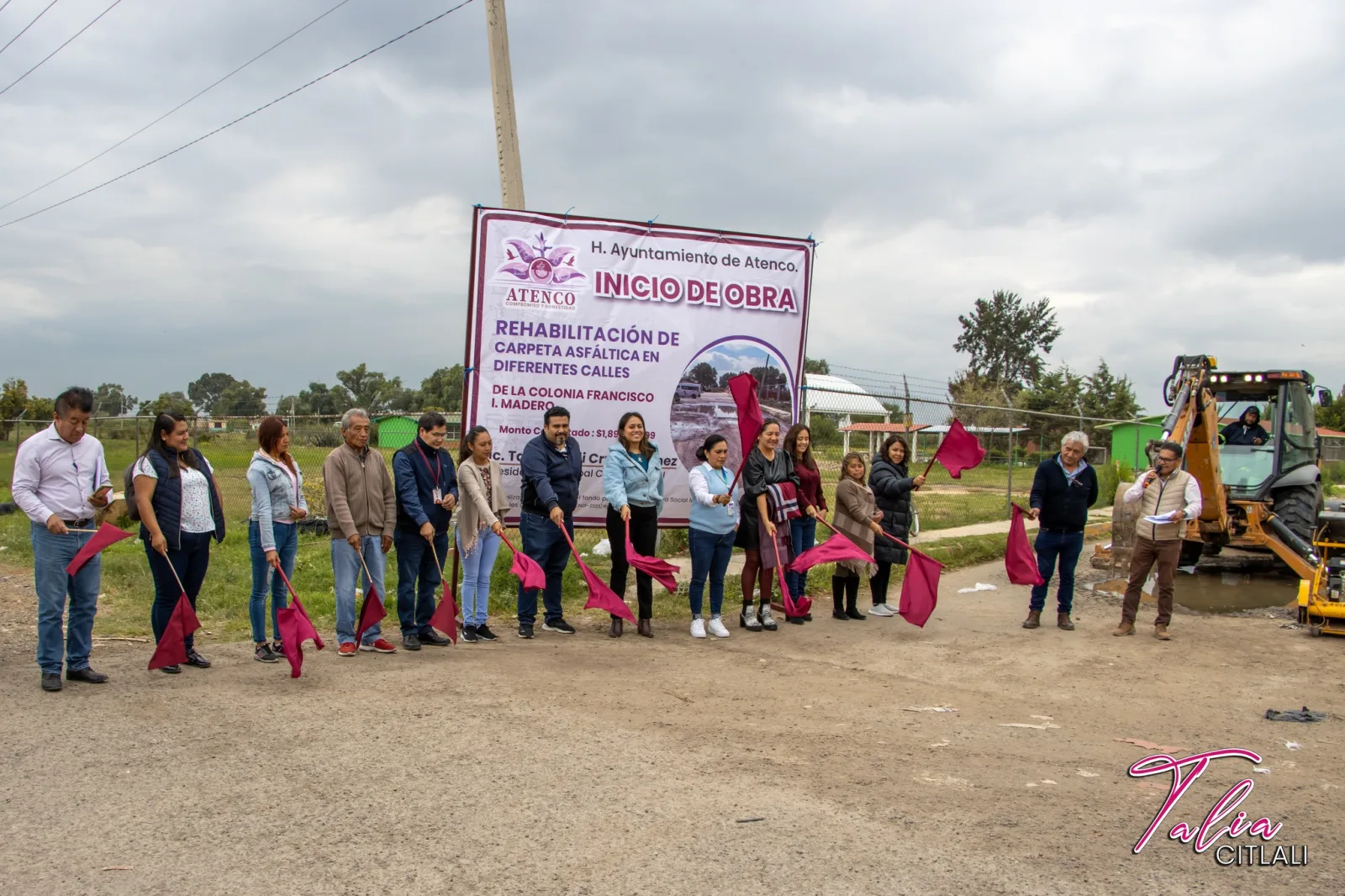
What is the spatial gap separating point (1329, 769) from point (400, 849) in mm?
4163

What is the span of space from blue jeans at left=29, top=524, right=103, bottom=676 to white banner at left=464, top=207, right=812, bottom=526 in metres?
3.12

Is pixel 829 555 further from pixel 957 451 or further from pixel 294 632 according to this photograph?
pixel 294 632

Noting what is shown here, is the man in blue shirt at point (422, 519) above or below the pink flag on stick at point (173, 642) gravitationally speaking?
above

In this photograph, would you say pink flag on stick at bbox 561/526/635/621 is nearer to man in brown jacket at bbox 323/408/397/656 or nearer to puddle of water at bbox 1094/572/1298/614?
man in brown jacket at bbox 323/408/397/656

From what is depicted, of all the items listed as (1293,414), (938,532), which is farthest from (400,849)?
(938,532)

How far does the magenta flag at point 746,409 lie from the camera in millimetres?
7734

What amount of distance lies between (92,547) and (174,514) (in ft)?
1.64

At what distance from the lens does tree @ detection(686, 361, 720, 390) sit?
29.1ft

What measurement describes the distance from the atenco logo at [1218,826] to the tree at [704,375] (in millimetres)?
5057

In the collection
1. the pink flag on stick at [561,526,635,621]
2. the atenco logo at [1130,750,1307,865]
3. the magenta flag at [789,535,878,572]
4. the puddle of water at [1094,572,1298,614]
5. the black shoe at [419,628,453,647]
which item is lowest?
the black shoe at [419,628,453,647]

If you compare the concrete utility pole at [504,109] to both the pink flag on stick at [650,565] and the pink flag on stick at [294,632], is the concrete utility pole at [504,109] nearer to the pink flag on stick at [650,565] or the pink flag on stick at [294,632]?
Answer: the pink flag on stick at [650,565]

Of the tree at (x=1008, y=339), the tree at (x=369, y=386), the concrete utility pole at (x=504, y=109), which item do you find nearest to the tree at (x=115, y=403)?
the tree at (x=369, y=386)

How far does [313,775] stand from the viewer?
168 inches

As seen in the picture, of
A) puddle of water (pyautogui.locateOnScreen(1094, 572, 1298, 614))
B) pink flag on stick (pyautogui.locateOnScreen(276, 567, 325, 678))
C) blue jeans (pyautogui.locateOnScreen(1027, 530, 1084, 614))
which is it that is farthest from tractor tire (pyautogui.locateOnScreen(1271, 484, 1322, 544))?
pink flag on stick (pyautogui.locateOnScreen(276, 567, 325, 678))
